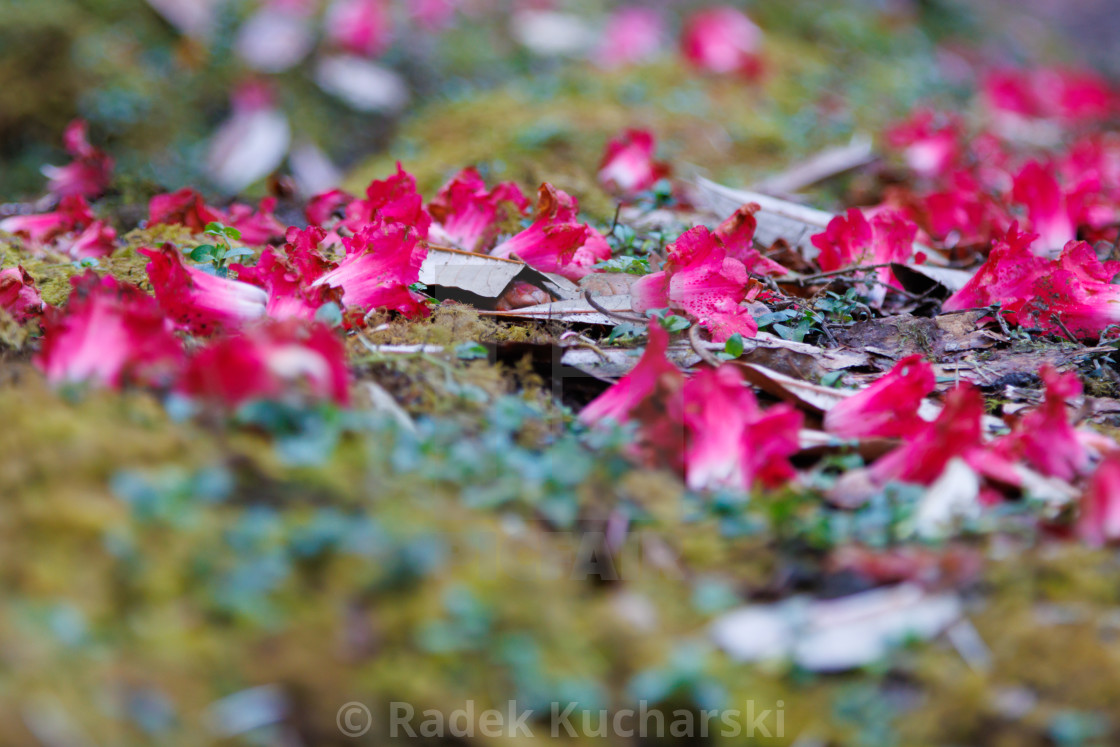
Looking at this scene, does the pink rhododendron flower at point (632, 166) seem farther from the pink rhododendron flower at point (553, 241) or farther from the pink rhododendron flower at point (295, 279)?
the pink rhododendron flower at point (295, 279)

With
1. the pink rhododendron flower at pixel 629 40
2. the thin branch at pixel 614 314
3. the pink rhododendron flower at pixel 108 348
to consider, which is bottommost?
the pink rhododendron flower at pixel 629 40

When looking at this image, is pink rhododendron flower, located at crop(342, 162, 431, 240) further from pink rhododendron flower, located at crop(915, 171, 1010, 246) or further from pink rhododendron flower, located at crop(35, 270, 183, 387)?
pink rhododendron flower, located at crop(915, 171, 1010, 246)

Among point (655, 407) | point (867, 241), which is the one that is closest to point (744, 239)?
point (867, 241)

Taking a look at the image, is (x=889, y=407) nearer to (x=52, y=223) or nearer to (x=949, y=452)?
(x=949, y=452)

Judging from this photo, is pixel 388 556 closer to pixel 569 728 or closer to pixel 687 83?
pixel 569 728

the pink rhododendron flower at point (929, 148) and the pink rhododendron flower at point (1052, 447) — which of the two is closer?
the pink rhododendron flower at point (1052, 447)

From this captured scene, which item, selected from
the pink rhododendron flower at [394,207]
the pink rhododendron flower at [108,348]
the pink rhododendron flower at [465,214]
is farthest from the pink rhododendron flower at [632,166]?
the pink rhododendron flower at [108,348]

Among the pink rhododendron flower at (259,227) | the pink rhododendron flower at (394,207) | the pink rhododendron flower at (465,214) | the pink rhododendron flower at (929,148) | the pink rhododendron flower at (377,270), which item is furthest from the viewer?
the pink rhododendron flower at (929,148)

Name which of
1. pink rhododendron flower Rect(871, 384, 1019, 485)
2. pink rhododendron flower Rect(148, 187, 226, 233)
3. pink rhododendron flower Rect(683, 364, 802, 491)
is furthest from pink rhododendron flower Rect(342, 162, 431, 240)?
pink rhododendron flower Rect(871, 384, 1019, 485)
